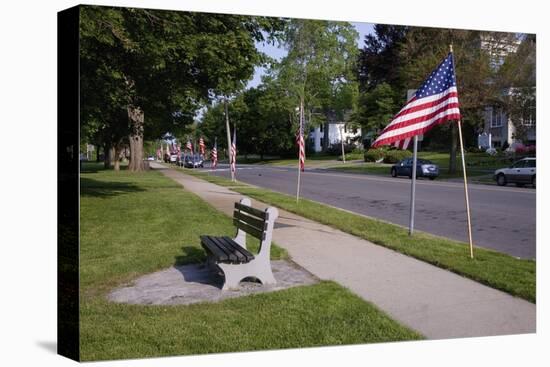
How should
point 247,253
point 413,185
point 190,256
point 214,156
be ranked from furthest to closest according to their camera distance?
point 214,156
point 413,185
point 190,256
point 247,253

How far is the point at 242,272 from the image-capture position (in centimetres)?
628

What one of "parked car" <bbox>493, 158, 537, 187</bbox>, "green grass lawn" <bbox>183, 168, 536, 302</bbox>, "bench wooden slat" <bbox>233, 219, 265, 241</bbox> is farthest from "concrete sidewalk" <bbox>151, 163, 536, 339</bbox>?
"parked car" <bbox>493, 158, 537, 187</bbox>

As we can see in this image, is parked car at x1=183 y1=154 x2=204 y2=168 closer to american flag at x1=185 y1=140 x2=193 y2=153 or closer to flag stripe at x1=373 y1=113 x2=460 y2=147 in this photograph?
american flag at x1=185 y1=140 x2=193 y2=153

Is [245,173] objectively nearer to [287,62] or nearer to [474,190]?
[287,62]

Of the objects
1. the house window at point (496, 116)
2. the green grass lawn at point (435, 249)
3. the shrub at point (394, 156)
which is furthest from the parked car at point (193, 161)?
the house window at point (496, 116)

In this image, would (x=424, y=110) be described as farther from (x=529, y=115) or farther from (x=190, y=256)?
(x=190, y=256)

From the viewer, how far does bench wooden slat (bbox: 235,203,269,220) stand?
616cm

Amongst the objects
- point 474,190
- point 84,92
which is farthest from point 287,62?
point 474,190

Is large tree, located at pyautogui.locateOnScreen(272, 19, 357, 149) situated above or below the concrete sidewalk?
above

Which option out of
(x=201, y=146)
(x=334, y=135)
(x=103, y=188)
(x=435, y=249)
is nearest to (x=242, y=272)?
(x=103, y=188)

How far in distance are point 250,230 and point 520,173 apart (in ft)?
12.6

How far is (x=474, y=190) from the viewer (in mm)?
8797

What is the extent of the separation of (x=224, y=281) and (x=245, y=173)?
1828 mm

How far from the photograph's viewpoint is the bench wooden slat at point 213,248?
5999 mm
